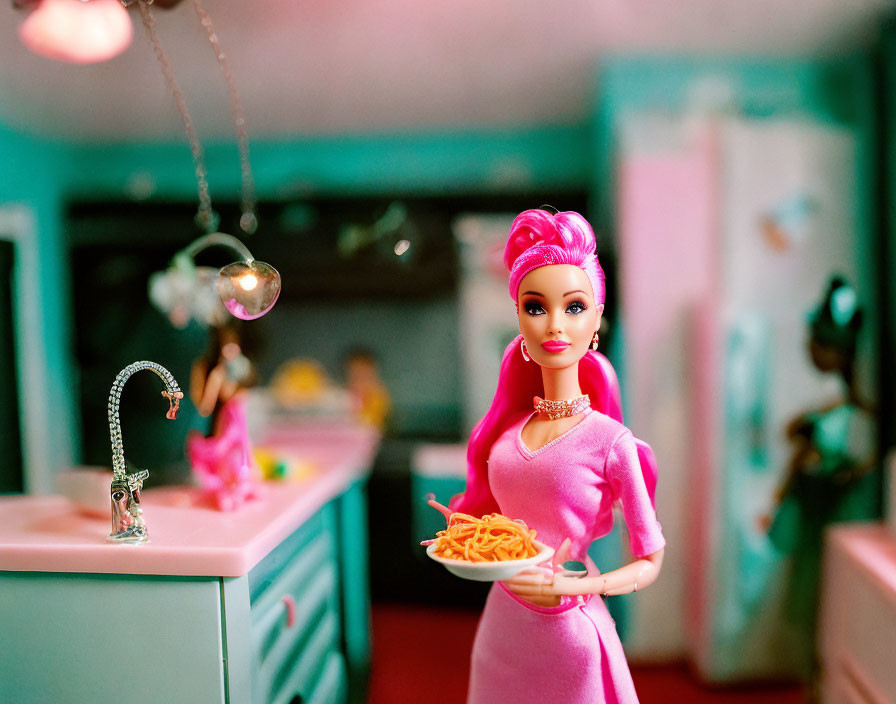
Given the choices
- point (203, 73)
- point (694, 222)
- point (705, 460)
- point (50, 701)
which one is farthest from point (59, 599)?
point (694, 222)

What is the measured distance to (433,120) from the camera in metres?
2.26

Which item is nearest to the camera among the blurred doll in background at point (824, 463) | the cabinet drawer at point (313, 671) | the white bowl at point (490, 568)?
the white bowl at point (490, 568)

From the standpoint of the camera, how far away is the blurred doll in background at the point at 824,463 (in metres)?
1.87

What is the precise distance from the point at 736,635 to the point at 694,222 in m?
1.36

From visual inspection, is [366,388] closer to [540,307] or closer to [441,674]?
[441,674]

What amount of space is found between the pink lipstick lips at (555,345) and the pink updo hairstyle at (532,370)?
0.10 m

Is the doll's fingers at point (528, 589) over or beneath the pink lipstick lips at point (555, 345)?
beneath

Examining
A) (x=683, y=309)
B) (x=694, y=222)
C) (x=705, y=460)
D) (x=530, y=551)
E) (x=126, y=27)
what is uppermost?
(x=126, y=27)

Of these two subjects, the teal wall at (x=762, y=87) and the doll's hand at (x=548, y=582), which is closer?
the doll's hand at (x=548, y=582)

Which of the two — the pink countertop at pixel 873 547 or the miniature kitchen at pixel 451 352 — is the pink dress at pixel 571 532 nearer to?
the miniature kitchen at pixel 451 352

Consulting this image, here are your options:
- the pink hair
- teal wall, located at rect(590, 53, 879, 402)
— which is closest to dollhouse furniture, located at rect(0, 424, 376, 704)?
the pink hair

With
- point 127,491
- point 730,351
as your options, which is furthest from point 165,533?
point 730,351

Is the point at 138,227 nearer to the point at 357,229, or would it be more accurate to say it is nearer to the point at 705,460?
the point at 357,229

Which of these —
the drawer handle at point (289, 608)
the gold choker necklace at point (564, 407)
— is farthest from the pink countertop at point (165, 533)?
the gold choker necklace at point (564, 407)
